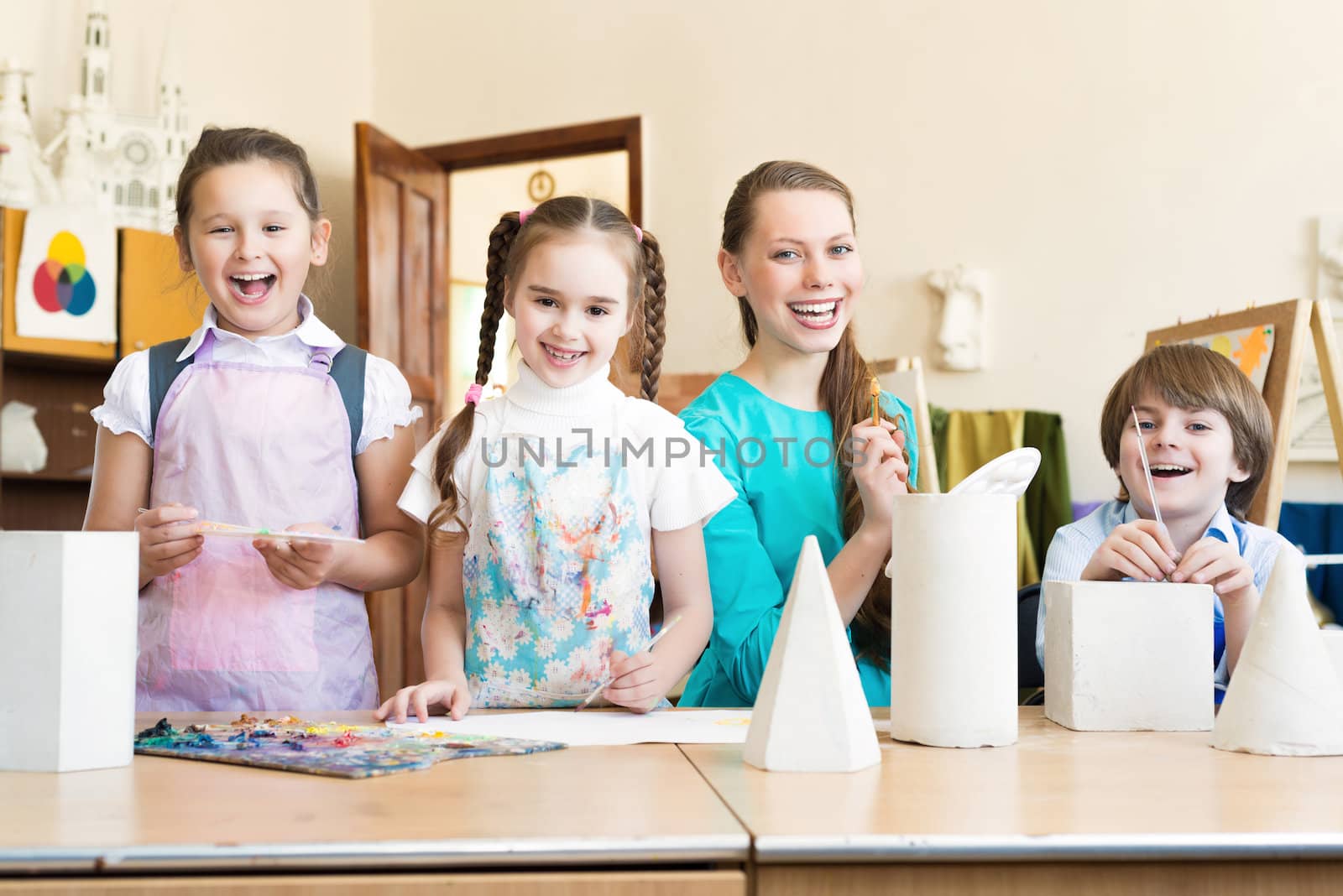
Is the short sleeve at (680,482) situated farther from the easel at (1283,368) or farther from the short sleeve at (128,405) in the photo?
the easel at (1283,368)

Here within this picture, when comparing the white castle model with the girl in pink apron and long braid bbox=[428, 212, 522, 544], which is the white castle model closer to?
the girl in pink apron

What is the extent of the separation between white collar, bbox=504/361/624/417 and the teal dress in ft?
0.51

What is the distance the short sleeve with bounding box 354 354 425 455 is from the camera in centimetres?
136

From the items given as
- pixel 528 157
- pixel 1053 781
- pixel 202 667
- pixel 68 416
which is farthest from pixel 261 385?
pixel 528 157

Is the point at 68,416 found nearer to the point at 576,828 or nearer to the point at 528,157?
the point at 528,157

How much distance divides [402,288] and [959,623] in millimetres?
3666

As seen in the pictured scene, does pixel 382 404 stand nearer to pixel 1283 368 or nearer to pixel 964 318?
pixel 1283 368

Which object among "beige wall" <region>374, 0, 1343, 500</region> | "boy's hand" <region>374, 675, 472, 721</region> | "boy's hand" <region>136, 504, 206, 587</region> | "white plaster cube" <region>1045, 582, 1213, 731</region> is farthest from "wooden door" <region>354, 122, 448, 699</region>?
"white plaster cube" <region>1045, 582, 1213, 731</region>

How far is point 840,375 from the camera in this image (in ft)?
4.77

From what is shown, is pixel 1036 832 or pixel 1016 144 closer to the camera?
pixel 1036 832

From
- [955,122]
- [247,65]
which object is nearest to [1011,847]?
[955,122]

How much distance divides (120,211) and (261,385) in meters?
2.45

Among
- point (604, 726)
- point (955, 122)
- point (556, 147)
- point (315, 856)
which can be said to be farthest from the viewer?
point (556, 147)

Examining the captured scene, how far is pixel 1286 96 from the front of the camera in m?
3.46
